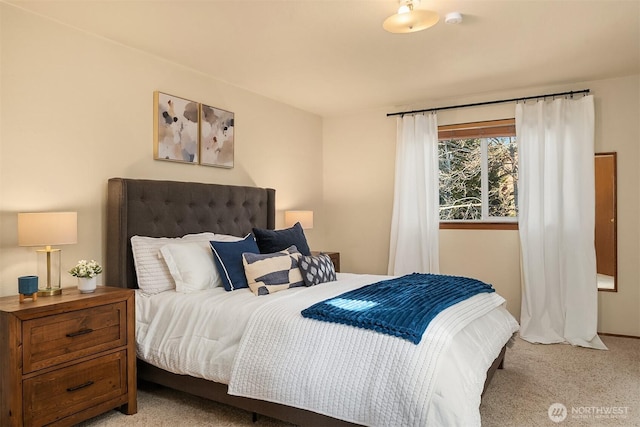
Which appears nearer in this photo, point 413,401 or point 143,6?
point 413,401

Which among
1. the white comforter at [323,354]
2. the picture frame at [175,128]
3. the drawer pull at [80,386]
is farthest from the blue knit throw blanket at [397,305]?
the picture frame at [175,128]

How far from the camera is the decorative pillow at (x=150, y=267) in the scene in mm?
2938

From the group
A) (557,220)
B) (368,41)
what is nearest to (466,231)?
(557,220)

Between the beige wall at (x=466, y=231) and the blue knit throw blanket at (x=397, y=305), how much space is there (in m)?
1.65

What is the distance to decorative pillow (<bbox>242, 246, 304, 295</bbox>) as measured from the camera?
2846 mm

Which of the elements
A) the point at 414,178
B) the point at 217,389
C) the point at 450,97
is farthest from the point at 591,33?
the point at 217,389

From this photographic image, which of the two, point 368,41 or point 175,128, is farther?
point 175,128

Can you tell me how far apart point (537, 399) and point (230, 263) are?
2.10 metres

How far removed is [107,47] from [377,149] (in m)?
2.98

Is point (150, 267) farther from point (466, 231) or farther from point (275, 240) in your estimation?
point (466, 231)

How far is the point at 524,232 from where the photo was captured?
4250 mm

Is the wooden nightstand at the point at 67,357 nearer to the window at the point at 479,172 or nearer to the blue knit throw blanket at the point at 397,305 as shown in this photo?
the blue knit throw blanket at the point at 397,305

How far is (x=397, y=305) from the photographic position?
233 centimetres

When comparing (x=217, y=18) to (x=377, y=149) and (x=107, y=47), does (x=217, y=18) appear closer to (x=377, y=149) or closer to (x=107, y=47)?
(x=107, y=47)
